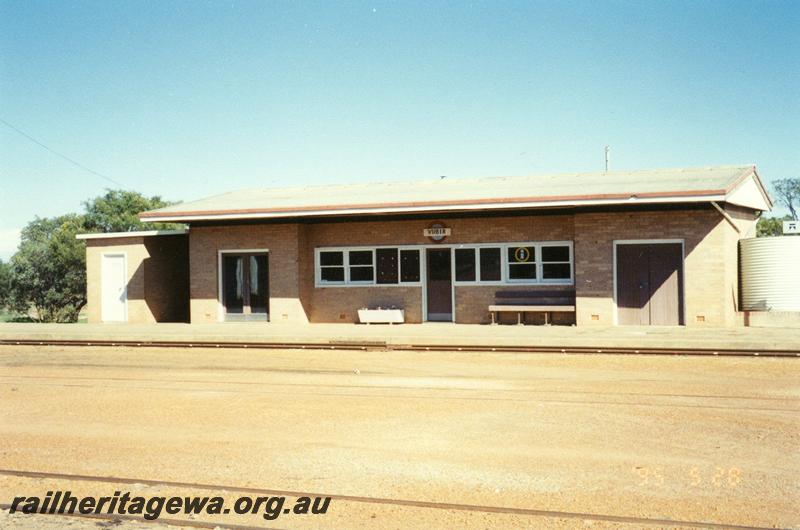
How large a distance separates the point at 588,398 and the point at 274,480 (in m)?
5.14

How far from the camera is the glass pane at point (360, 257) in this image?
22.0 m

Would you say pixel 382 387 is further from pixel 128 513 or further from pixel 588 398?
pixel 128 513

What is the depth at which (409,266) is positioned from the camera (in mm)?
21609

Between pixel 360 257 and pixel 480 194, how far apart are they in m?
3.93

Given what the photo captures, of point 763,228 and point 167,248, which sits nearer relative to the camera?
point 167,248

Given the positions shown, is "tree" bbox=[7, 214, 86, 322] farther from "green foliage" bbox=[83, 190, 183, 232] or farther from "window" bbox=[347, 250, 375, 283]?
"window" bbox=[347, 250, 375, 283]

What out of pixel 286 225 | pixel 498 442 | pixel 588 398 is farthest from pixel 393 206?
pixel 498 442

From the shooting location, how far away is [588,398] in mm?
10383

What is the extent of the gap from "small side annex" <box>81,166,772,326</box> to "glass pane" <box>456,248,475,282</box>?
0.05 m

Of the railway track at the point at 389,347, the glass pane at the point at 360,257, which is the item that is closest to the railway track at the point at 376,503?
the railway track at the point at 389,347

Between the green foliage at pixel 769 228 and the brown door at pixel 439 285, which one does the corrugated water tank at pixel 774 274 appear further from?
the green foliage at pixel 769 228

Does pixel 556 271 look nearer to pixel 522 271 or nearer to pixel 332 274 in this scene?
pixel 522 271

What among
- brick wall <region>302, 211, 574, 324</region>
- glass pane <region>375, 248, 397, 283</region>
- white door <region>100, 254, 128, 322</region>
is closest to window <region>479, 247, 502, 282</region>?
brick wall <region>302, 211, 574, 324</region>
